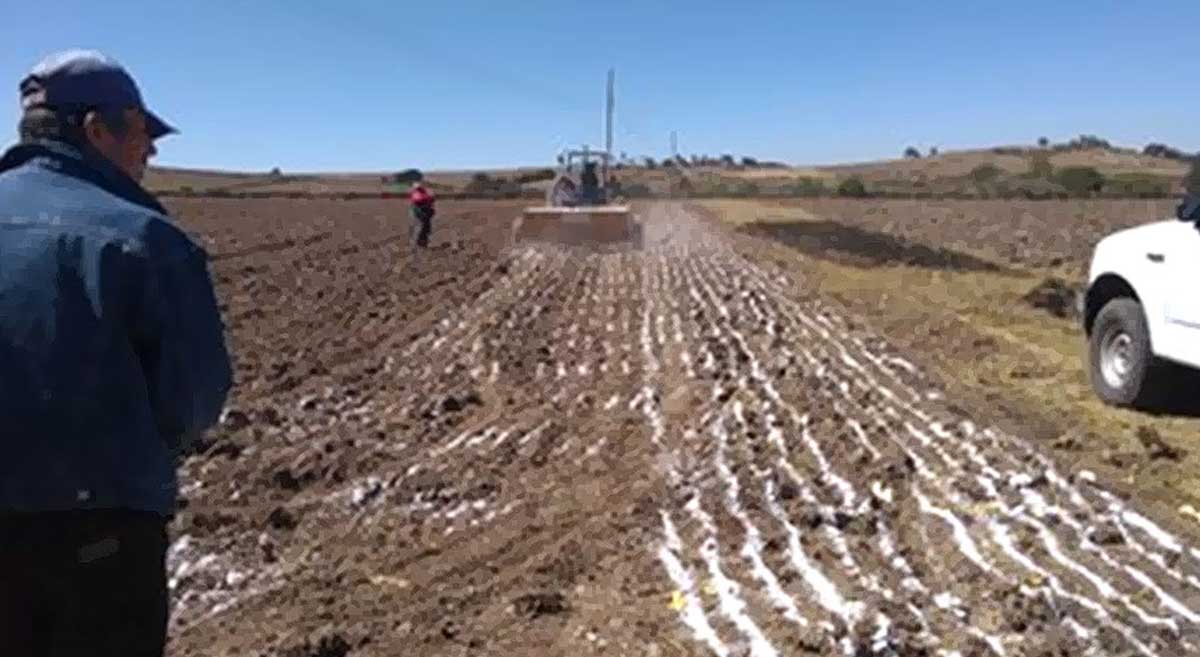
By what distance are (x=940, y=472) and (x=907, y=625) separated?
8.28 feet

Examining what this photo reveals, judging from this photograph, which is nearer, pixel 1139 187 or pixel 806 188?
pixel 1139 187

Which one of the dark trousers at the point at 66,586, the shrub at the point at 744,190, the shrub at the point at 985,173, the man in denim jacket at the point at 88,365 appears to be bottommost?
the shrub at the point at 744,190

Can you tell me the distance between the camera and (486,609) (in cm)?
531

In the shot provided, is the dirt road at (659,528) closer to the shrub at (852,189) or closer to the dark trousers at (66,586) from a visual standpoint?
the dark trousers at (66,586)

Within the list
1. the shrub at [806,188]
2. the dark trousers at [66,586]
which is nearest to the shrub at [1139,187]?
the shrub at [806,188]

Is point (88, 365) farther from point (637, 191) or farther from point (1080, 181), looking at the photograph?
point (637, 191)

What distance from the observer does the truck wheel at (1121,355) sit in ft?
29.1

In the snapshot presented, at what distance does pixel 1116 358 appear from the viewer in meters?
9.45

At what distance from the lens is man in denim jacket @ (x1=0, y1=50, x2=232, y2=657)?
2.38m

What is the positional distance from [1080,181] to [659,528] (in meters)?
67.4

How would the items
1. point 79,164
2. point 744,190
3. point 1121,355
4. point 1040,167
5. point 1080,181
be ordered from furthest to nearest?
point 1040,167, point 744,190, point 1080,181, point 1121,355, point 79,164

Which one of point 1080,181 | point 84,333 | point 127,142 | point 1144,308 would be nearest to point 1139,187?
point 1080,181

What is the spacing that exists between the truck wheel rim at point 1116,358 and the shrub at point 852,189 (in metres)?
62.4

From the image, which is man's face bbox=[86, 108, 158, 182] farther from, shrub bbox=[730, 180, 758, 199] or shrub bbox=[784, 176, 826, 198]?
shrub bbox=[730, 180, 758, 199]
